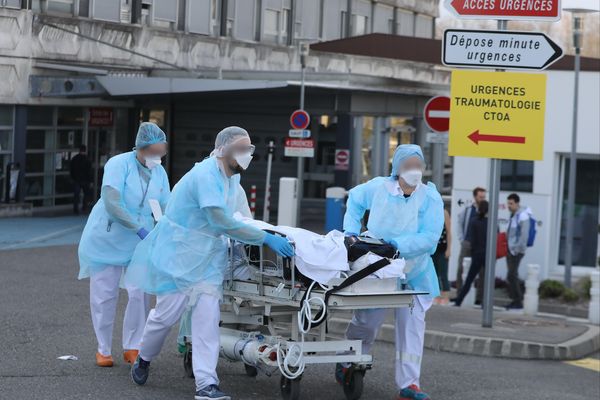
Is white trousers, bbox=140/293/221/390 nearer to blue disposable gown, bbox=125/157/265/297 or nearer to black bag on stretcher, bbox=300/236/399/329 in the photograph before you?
blue disposable gown, bbox=125/157/265/297

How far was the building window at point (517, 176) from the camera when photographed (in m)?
22.0

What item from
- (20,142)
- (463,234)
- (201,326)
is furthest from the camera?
(20,142)

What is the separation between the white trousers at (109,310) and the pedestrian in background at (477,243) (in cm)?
904

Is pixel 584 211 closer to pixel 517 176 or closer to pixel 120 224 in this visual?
pixel 517 176

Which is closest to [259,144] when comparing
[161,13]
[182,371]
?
[161,13]

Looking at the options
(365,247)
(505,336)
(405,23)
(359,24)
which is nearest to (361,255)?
(365,247)

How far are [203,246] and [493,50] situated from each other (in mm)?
5296

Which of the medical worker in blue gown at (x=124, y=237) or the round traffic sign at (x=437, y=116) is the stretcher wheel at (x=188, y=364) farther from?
the round traffic sign at (x=437, y=116)

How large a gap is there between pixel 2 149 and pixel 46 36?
3.30 meters

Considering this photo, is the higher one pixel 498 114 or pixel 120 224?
pixel 498 114

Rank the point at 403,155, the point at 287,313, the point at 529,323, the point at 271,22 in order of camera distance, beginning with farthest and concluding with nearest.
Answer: the point at 271,22 → the point at 529,323 → the point at 403,155 → the point at 287,313

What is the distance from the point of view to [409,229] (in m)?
9.18

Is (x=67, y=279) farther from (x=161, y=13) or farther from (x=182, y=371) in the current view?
(x=161, y=13)

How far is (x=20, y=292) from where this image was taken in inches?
600
